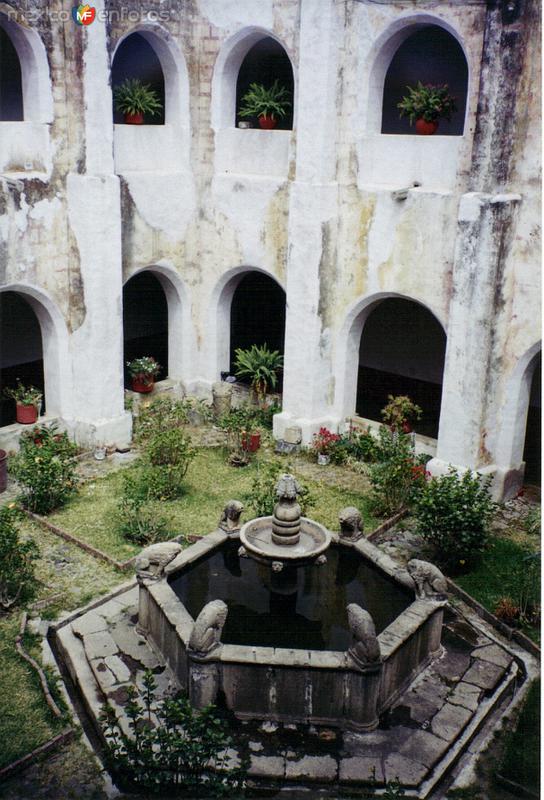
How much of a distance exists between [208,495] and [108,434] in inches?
95.2

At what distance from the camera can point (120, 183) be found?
13.5 m

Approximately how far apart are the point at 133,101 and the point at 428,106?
478 centimetres

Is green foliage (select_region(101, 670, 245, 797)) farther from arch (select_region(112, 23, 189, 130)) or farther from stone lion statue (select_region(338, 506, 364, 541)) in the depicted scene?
arch (select_region(112, 23, 189, 130))

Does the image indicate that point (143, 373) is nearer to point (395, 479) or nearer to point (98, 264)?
point (98, 264)

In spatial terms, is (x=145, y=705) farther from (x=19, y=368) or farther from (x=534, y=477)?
(x=19, y=368)

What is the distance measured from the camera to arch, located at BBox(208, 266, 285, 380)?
15.0 meters

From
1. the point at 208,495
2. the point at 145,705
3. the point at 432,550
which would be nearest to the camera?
the point at 145,705

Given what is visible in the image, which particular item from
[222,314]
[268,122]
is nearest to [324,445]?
[222,314]

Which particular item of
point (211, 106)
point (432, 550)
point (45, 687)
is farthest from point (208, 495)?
point (211, 106)

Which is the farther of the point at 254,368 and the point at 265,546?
the point at 254,368

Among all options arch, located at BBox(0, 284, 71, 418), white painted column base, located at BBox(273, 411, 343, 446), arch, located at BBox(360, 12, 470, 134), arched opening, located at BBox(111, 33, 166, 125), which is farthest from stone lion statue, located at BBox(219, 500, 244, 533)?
arched opening, located at BBox(111, 33, 166, 125)

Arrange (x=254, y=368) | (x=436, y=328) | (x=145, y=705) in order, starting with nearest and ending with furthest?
(x=145, y=705)
(x=254, y=368)
(x=436, y=328)

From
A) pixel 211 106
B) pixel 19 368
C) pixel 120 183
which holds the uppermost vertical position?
pixel 211 106

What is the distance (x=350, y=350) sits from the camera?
548 inches
